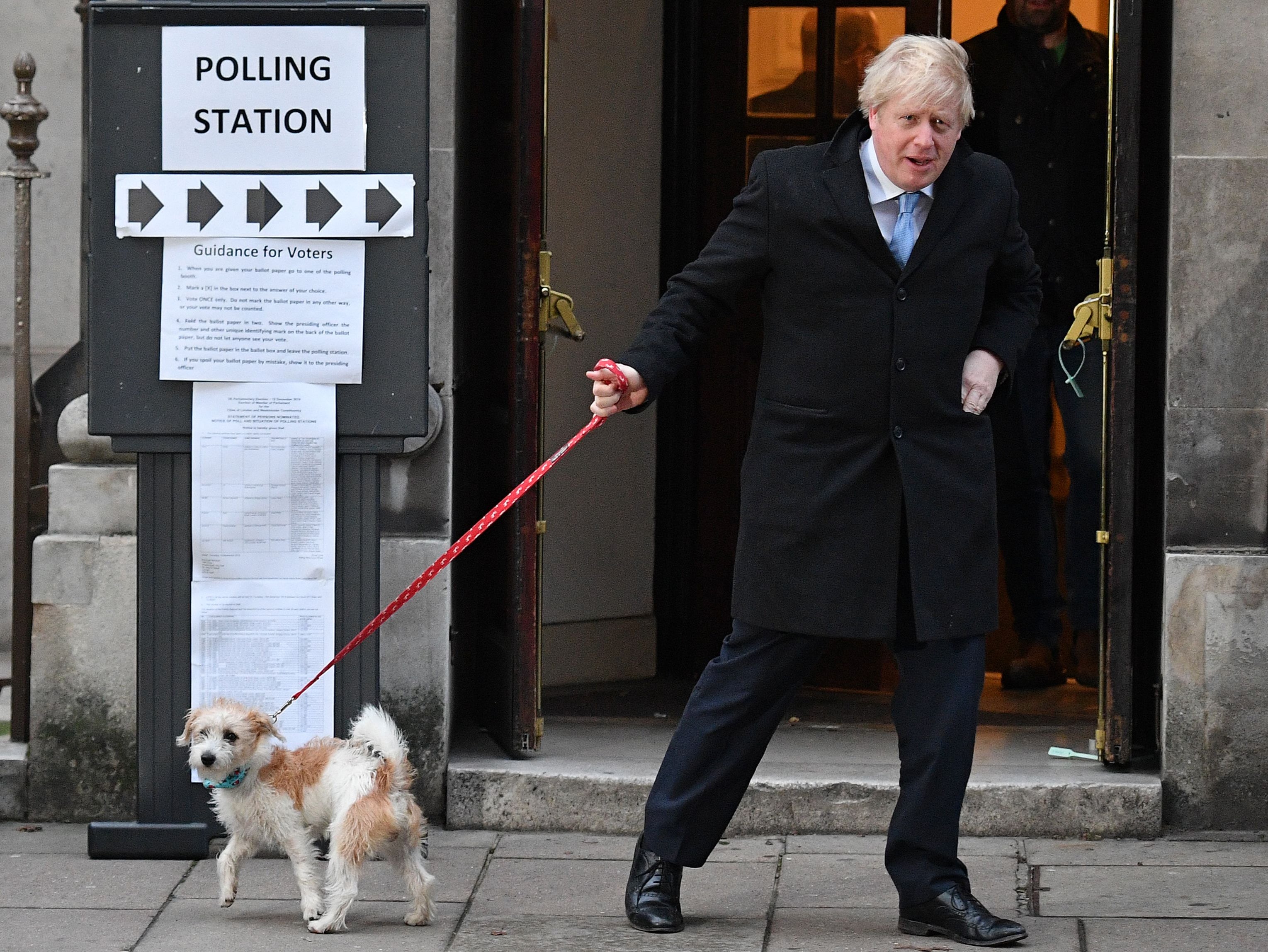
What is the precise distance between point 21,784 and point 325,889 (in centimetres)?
138

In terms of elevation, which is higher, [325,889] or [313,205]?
[313,205]

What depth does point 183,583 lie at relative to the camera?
499 centimetres

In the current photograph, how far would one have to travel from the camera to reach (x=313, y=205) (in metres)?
4.89

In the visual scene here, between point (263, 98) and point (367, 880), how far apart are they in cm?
200

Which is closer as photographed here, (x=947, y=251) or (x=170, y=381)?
(x=947, y=251)

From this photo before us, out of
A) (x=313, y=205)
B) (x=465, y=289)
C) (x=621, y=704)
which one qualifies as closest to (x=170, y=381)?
(x=313, y=205)

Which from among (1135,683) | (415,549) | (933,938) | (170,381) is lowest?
(933,938)

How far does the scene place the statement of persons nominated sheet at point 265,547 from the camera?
4.93 m

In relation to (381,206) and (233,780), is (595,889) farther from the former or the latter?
(381,206)

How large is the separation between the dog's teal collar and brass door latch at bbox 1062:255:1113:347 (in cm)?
249

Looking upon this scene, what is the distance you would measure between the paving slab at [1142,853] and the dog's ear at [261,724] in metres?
1.99

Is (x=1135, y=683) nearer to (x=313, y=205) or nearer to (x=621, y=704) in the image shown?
(x=621, y=704)

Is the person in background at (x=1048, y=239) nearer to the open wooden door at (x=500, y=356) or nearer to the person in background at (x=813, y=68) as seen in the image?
the person in background at (x=813, y=68)

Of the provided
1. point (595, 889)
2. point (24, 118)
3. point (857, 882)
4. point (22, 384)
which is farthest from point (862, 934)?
point (24, 118)
